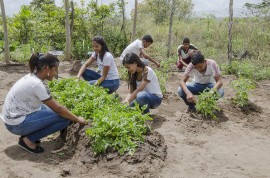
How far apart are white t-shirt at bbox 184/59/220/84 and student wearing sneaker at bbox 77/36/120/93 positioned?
1409 millimetres

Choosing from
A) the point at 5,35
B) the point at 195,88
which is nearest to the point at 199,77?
the point at 195,88

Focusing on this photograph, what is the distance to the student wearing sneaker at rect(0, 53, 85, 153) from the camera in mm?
3829

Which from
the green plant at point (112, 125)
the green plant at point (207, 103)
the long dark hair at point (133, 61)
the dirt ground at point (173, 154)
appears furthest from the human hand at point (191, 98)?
the green plant at point (112, 125)

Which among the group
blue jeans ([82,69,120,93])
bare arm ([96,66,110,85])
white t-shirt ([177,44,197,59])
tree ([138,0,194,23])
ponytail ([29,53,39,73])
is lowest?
blue jeans ([82,69,120,93])

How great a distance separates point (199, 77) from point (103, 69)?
1770 millimetres

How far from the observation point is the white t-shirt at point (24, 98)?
12.4ft

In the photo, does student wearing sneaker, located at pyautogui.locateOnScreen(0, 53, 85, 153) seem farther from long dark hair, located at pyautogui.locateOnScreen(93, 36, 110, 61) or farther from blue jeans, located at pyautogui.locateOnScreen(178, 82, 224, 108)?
blue jeans, located at pyautogui.locateOnScreen(178, 82, 224, 108)

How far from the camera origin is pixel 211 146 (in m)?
4.55

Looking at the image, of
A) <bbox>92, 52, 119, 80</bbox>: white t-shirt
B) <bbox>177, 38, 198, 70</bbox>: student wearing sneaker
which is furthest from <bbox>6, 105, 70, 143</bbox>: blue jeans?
<bbox>177, 38, 198, 70</bbox>: student wearing sneaker

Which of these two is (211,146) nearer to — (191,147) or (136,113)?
(191,147)

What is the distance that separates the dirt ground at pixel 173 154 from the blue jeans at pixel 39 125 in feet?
0.76

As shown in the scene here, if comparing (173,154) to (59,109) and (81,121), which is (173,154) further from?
(59,109)

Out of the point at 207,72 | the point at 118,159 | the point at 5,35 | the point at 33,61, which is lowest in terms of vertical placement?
the point at 118,159

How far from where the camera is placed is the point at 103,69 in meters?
6.16
